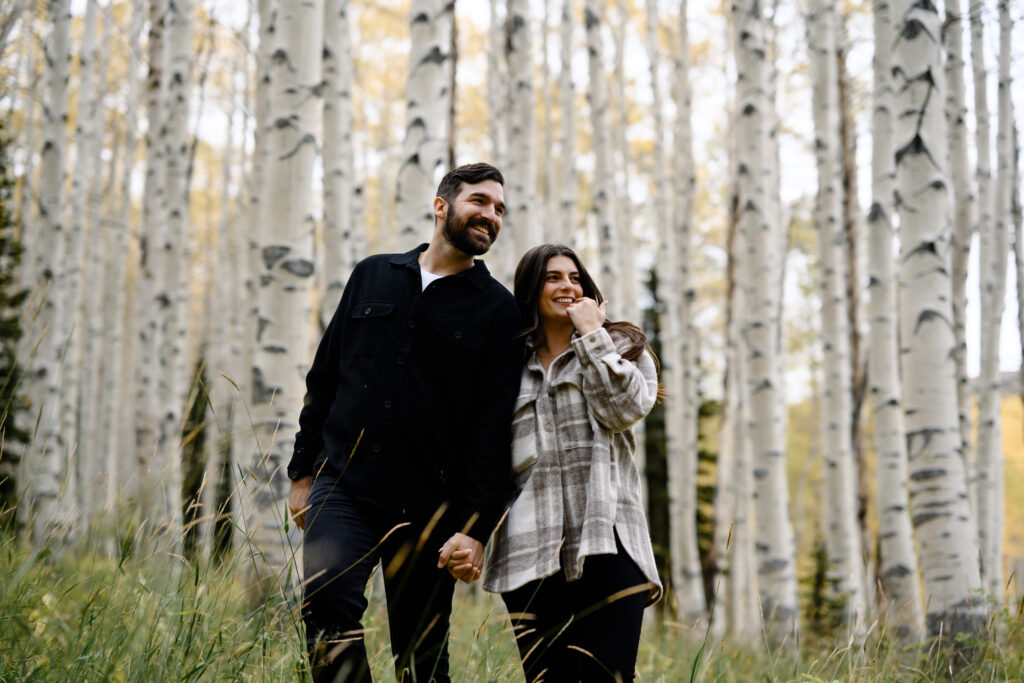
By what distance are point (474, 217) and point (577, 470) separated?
92 centimetres

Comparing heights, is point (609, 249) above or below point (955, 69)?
below

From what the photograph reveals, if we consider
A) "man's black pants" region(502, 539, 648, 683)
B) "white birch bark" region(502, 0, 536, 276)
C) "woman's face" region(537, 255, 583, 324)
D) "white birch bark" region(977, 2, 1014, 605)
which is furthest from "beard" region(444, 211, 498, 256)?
"white birch bark" region(977, 2, 1014, 605)

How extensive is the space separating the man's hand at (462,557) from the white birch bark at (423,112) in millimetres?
2504

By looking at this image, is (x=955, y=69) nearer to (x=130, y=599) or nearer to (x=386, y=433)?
(x=386, y=433)

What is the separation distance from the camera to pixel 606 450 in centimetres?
242

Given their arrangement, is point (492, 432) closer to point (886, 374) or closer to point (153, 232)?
point (886, 374)

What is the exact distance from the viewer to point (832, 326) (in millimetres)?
7062

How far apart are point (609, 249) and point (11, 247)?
7216mm

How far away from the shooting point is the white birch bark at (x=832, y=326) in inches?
265

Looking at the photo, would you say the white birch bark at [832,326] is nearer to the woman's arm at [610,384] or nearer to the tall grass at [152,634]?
the tall grass at [152,634]

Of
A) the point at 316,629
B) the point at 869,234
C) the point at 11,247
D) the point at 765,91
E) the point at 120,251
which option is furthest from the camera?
the point at 120,251

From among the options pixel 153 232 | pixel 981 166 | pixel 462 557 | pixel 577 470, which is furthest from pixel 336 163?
pixel 981 166

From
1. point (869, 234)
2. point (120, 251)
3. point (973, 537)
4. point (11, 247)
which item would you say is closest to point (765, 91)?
point (869, 234)

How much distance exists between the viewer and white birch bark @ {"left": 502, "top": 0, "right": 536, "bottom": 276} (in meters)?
7.46
